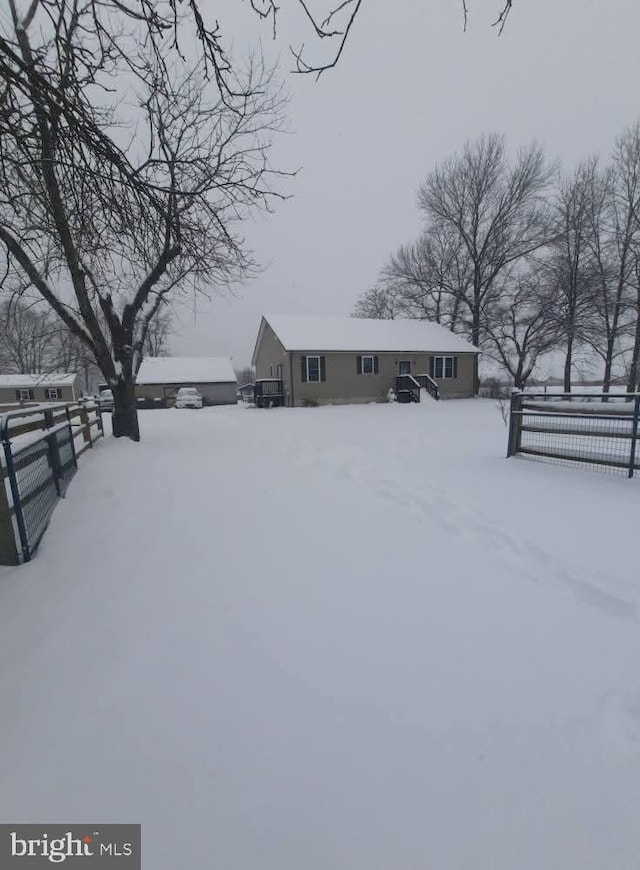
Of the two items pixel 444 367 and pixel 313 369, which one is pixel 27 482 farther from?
pixel 444 367

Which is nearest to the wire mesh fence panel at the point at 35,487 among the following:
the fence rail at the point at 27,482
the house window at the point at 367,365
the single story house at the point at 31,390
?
the fence rail at the point at 27,482

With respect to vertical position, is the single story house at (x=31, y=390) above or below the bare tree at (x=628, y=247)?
below

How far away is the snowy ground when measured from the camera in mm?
1374

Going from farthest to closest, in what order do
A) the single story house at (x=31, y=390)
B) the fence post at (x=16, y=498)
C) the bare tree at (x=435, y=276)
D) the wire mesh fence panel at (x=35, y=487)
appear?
the single story house at (x=31, y=390), the bare tree at (x=435, y=276), the wire mesh fence panel at (x=35, y=487), the fence post at (x=16, y=498)

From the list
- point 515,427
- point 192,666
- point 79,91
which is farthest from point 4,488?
point 515,427

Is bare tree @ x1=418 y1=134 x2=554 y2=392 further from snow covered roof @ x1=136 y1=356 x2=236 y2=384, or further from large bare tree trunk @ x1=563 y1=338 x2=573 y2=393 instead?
snow covered roof @ x1=136 y1=356 x2=236 y2=384

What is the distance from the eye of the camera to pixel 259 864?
1.28 m

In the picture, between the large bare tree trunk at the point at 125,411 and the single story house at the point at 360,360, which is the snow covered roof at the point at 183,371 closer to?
the single story house at the point at 360,360

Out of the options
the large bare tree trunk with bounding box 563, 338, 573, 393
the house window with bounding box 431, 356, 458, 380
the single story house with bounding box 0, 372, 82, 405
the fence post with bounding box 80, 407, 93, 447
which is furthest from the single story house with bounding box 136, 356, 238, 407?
the large bare tree trunk with bounding box 563, 338, 573, 393

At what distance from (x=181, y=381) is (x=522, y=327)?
26978 mm

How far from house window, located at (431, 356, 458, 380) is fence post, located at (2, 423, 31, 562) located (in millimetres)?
23138

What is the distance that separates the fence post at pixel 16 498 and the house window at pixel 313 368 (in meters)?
18.3

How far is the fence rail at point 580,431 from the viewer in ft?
17.1

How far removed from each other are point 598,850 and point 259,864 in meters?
1.15
